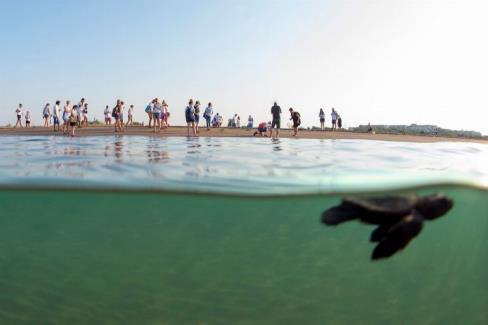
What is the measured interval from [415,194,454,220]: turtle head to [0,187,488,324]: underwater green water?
3.24 feet

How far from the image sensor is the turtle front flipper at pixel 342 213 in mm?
9258

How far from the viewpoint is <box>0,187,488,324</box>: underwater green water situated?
1235 cm

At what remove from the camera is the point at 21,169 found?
38.5 feet

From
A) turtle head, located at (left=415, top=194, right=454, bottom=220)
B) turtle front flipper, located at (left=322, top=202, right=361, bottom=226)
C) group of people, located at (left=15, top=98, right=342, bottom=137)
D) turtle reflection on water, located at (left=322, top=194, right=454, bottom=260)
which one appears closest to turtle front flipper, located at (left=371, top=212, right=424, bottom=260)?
turtle reflection on water, located at (left=322, top=194, right=454, bottom=260)

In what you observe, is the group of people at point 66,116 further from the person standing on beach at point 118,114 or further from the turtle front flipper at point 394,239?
the turtle front flipper at point 394,239

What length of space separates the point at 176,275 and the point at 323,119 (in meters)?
21.0

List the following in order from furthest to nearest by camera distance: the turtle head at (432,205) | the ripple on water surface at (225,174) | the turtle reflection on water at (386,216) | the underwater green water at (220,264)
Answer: the underwater green water at (220,264), the ripple on water surface at (225,174), the turtle head at (432,205), the turtle reflection on water at (386,216)

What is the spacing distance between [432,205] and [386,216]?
2177mm

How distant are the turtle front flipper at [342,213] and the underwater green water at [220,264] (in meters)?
3.03

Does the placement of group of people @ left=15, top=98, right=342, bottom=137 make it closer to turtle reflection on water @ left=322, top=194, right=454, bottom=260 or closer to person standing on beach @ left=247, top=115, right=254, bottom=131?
person standing on beach @ left=247, top=115, right=254, bottom=131

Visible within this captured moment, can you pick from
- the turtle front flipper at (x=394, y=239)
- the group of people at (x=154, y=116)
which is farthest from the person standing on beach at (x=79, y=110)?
the turtle front flipper at (x=394, y=239)

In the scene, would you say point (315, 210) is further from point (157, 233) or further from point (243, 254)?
point (157, 233)

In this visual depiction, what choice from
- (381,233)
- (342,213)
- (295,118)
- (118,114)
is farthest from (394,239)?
(118,114)

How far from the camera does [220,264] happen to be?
15094mm
